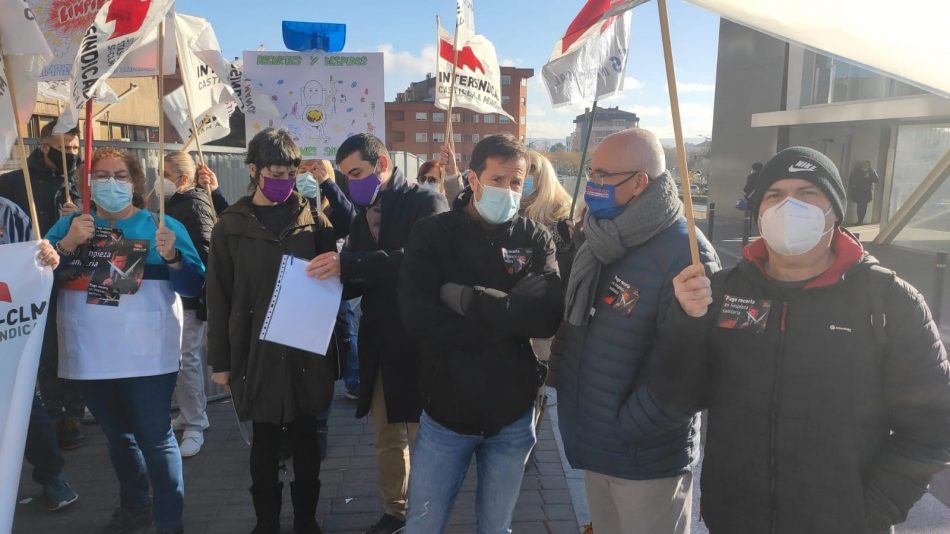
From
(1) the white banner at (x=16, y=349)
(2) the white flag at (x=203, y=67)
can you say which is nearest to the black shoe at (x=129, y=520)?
(1) the white banner at (x=16, y=349)

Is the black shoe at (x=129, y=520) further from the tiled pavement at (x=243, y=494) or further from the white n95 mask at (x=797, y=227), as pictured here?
the white n95 mask at (x=797, y=227)

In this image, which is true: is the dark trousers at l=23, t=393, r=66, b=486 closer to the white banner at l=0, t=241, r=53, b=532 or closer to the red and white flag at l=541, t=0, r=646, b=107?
the white banner at l=0, t=241, r=53, b=532

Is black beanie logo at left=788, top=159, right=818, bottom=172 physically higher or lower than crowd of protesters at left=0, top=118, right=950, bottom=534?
higher

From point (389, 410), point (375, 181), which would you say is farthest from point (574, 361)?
point (375, 181)

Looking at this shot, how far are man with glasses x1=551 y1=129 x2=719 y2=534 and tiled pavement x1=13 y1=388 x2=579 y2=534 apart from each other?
4.57 ft

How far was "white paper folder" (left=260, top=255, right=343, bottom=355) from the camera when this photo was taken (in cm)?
300

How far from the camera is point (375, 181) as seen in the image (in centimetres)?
322

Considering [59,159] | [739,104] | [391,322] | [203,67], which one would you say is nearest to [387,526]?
[391,322]

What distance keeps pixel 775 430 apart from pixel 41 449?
387cm

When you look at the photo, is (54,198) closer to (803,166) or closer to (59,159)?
(59,159)

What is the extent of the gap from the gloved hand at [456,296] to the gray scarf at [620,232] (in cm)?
39

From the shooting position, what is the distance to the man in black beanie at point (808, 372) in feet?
5.60

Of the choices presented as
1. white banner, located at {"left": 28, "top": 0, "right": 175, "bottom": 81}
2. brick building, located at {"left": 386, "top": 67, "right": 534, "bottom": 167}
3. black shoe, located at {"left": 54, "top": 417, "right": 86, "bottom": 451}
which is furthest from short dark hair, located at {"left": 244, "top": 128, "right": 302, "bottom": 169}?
brick building, located at {"left": 386, "top": 67, "right": 534, "bottom": 167}

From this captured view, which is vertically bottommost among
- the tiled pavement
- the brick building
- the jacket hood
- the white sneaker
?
the tiled pavement
